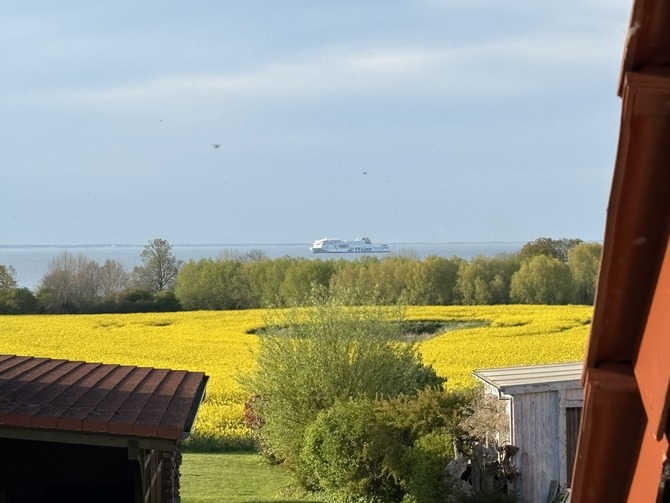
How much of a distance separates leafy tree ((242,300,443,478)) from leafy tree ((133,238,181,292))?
47270 millimetres

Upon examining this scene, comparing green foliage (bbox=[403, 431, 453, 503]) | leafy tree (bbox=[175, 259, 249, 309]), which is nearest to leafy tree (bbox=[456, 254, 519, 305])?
leafy tree (bbox=[175, 259, 249, 309])

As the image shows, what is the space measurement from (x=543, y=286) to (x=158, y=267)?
89.0 ft

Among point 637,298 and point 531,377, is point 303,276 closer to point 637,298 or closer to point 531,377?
point 531,377

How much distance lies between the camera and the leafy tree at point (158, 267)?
67562 millimetres

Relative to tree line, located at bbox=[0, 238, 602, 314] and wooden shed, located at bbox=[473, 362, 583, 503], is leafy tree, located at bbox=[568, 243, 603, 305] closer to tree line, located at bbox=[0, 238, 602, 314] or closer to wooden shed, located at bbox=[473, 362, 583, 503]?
tree line, located at bbox=[0, 238, 602, 314]

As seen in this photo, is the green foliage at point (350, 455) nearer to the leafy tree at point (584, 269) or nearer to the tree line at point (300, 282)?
the tree line at point (300, 282)

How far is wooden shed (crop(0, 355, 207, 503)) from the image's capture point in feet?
26.2

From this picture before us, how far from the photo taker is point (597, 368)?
173 cm

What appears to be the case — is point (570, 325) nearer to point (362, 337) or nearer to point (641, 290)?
point (362, 337)

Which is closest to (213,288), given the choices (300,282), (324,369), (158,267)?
(300,282)

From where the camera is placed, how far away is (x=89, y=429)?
7.92 meters

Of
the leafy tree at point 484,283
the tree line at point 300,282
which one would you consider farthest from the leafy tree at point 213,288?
the leafy tree at point 484,283

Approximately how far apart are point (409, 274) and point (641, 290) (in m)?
57.1

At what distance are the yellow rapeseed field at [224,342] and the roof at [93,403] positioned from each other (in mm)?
Result: 10805
